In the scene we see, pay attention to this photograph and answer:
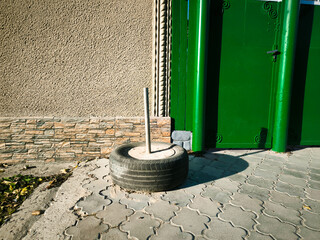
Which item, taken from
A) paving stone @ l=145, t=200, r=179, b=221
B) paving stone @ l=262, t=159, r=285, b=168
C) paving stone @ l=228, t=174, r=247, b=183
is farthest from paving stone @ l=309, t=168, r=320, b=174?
paving stone @ l=145, t=200, r=179, b=221

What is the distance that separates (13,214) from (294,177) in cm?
321

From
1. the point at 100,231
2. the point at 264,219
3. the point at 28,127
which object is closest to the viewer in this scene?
the point at 100,231

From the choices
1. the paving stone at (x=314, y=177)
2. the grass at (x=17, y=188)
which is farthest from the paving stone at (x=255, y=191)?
the grass at (x=17, y=188)

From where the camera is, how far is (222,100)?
140 inches

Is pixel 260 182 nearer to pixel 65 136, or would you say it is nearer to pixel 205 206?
pixel 205 206

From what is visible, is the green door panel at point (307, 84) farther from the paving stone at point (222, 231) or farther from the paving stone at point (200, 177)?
the paving stone at point (222, 231)

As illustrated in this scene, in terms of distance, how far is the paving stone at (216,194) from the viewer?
6.87ft

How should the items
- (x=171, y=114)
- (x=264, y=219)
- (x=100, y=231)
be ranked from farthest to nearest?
(x=171, y=114) → (x=264, y=219) → (x=100, y=231)

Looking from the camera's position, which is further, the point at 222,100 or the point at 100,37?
the point at 222,100

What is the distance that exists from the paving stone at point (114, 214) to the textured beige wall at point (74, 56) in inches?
68.2

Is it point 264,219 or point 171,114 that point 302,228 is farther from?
point 171,114

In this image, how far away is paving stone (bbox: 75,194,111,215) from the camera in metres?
1.90

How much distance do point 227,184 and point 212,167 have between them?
51 cm

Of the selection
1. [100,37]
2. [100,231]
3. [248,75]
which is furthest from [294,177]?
[100,37]
